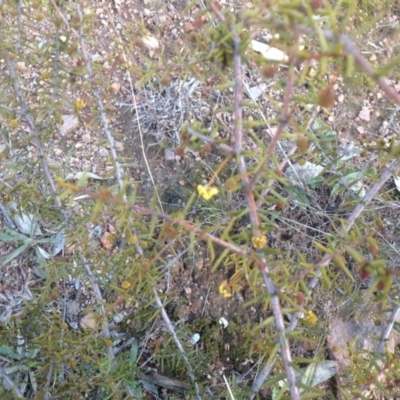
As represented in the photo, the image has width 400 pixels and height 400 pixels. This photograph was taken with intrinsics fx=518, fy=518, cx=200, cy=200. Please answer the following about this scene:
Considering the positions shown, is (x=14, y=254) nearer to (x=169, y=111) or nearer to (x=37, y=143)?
(x=37, y=143)

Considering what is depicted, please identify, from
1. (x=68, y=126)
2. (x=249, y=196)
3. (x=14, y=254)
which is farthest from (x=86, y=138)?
(x=249, y=196)

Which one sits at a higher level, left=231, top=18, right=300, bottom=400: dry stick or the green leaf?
left=231, top=18, right=300, bottom=400: dry stick

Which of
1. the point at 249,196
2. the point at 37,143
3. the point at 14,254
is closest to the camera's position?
the point at 249,196

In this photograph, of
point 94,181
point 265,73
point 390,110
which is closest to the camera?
point 265,73

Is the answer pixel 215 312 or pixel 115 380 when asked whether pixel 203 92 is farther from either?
pixel 115 380

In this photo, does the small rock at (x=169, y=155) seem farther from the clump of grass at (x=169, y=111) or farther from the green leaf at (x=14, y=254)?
the green leaf at (x=14, y=254)

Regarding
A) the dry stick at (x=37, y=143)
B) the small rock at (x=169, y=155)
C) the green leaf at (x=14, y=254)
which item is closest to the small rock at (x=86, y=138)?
the small rock at (x=169, y=155)

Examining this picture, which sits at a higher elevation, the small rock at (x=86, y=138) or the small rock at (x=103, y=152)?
the small rock at (x=86, y=138)

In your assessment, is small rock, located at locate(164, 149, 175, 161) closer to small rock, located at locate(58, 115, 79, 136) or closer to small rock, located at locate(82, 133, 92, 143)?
small rock, located at locate(82, 133, 92, 143)

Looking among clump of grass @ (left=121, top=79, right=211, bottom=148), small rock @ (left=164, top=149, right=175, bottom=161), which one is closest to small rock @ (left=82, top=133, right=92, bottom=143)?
clump of grass @ (left=121, top=79, right=211, bottom=148)

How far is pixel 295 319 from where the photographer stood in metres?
1.74

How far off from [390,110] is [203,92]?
1148mm

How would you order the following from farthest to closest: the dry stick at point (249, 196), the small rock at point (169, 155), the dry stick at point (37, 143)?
the small rock at point (169, 155)
the dry stick at point (37, 143)
the dry stick at point (249, 196)

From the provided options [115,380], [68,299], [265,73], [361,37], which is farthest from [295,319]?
[361,37]
